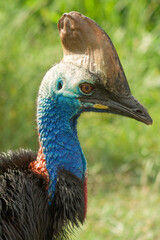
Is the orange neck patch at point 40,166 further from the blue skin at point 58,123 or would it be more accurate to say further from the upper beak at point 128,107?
the upper beak at point 128,107

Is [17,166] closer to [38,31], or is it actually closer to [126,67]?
[126,67]

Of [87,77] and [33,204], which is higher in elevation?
[87,77]

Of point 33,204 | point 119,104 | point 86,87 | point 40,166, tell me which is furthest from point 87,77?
point 33,204

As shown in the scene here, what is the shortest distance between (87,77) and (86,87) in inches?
1.8

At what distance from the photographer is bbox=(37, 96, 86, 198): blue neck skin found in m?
1.82

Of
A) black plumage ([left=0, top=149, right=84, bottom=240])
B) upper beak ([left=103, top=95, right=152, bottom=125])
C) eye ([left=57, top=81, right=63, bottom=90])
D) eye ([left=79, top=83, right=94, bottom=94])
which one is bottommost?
black plumage ([left=0, top=149, right=84, bottom=240])

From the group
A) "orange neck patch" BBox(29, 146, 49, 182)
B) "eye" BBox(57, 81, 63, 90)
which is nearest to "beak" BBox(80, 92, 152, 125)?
"eye" BBox(57, 81, 63, 90)

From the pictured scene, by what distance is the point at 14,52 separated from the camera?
3760mm

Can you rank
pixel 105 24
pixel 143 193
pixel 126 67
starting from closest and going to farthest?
pixel 143 193 < pixel 126 67 < pixel 105 24

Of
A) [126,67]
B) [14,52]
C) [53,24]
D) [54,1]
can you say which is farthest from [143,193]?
[54,1]

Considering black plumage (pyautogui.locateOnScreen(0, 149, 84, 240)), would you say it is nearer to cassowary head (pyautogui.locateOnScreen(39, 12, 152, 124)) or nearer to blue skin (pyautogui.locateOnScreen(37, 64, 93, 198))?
blue skin (pyautogui.locateOnScreen(37, 64, 93, 198))

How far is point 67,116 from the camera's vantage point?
183 cm

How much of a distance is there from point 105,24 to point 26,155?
328 centimetres

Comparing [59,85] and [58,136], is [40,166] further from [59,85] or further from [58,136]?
[59,85]
